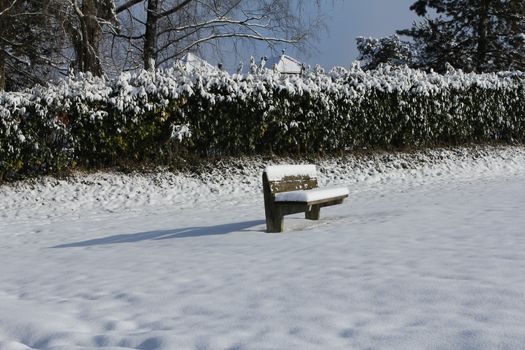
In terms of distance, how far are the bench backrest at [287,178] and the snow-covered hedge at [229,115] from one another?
4.66m

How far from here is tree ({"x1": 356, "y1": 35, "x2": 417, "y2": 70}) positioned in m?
34.4

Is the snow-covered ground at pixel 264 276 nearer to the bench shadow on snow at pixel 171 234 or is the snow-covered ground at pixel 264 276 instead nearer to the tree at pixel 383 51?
the bench shadow on snow at pixel 171 234

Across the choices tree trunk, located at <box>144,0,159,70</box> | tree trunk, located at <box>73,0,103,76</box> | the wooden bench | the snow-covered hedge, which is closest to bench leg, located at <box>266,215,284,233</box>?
the wooden bench

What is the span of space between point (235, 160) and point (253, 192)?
3.94ft

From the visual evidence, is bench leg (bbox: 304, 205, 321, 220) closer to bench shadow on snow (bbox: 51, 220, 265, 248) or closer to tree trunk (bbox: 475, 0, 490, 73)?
bench shadow on snow (bbox: 51, 220, 265, 248)

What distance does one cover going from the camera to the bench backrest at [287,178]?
285 inches

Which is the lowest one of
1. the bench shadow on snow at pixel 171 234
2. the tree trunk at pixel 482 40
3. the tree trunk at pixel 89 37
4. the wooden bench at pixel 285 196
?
the bench shadow on snow at pixel 171 234

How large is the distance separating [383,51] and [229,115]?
Result: 2537 cm

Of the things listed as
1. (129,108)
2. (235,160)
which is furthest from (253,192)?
(129,108)

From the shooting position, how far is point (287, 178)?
25.5 feet

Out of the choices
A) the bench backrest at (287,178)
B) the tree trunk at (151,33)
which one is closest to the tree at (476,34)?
the tree trunk at (151,33)

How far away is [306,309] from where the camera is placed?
140 inches

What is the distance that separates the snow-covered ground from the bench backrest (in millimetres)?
531

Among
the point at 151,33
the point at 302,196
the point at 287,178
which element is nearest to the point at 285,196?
the point at 302,196
